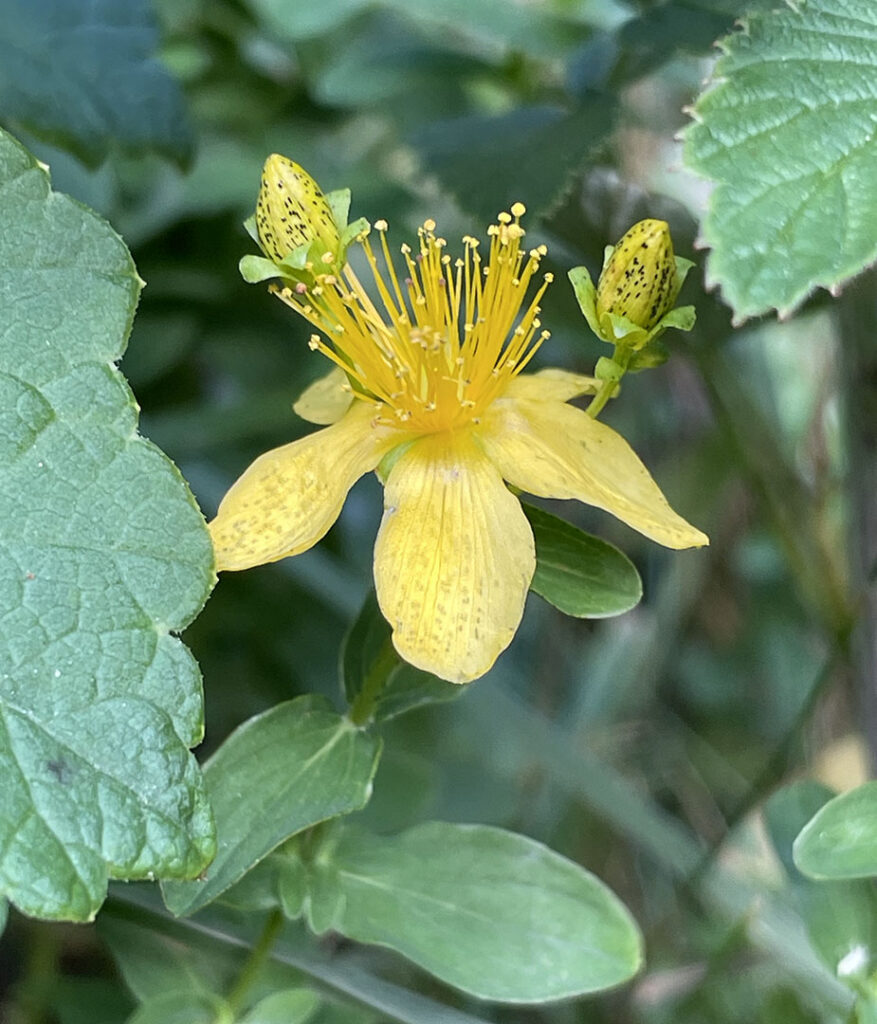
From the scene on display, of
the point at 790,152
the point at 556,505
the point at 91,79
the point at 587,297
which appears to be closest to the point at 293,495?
the point at 587,297

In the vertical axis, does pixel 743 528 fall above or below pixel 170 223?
below

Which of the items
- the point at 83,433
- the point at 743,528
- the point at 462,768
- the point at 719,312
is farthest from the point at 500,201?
the point at 743,528

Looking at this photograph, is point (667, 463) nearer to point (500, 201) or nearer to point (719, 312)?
point (719, 312)

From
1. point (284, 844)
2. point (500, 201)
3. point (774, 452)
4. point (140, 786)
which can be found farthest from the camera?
point (774, 452)

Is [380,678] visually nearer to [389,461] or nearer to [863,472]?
[389,461]

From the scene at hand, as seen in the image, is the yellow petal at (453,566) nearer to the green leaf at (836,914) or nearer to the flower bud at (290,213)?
the flower bud at (290,213)
